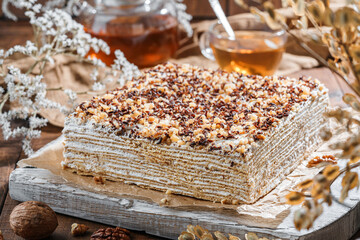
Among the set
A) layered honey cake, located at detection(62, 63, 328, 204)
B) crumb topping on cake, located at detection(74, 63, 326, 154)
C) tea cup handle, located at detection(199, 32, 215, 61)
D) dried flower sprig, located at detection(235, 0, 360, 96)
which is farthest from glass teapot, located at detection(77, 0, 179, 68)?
dried flower sprig, located at detection(235, 0, 360, 96)

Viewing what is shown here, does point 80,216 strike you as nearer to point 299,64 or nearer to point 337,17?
point 337,17

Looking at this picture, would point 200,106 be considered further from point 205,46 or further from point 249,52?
point 205,46

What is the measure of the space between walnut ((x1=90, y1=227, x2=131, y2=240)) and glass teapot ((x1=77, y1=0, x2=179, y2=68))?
1633 millimetres

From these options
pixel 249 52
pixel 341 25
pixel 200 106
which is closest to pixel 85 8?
pixel 249 52

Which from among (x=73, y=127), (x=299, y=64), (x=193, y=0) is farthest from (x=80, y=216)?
(x=193, y=0)

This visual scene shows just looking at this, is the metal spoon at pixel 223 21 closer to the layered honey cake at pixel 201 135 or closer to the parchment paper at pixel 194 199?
the layered honey cake at pixel 201 135

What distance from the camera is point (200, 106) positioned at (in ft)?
7.57

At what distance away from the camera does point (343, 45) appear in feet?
3.95

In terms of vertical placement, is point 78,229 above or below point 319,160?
below

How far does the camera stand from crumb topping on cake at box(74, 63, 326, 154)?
6.75 ft

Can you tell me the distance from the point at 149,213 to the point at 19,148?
3.43ft

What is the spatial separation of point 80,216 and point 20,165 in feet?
1.33

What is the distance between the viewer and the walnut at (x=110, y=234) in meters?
1.94

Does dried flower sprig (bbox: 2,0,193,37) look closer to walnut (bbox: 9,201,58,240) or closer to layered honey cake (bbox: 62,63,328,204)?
layered honey cake (bbox: 62,63,328,204)
